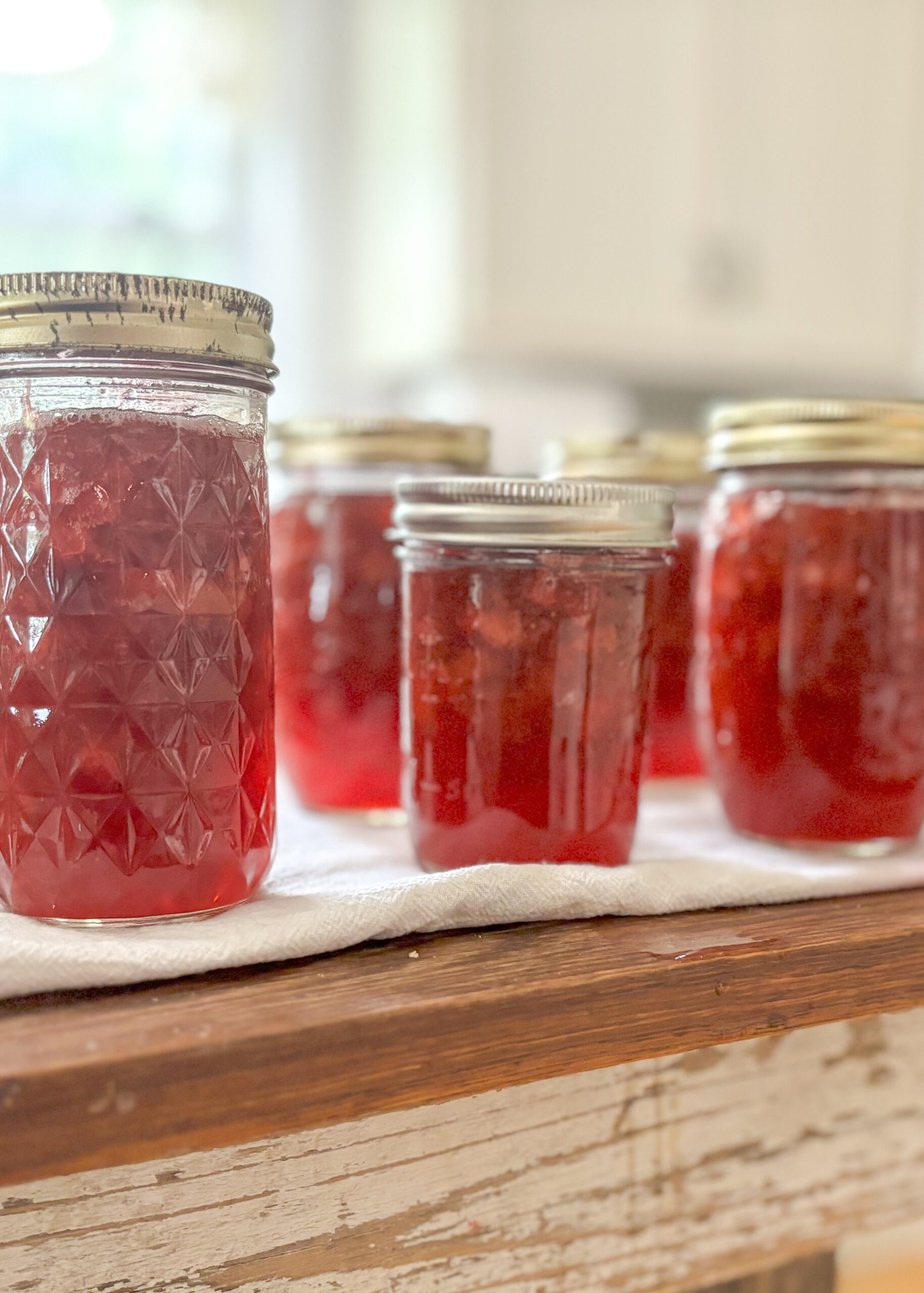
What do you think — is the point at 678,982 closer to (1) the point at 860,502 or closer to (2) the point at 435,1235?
(2) the point at 435,1235

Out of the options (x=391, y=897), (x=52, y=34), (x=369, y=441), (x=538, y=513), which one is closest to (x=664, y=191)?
(x=52, y=34)

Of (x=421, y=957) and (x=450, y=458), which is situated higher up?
(x=450, y=458)

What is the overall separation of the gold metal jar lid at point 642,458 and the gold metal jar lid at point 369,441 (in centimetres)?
10

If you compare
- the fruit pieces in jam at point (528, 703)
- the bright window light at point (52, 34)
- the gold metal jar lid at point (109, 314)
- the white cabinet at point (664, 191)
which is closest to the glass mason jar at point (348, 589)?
the fruit pieces in jam at point (528, 703)

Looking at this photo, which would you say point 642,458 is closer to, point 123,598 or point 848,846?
point 848,846

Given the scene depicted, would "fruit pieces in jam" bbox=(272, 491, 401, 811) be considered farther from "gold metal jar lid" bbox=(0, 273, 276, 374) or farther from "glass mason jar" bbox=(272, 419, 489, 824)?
"gold metal jar lid" bbox=(0, 273, 276, 374)

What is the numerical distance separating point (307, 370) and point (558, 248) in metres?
0.56

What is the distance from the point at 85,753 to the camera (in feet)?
1.47

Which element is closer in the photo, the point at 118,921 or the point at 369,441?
the point at 118,921

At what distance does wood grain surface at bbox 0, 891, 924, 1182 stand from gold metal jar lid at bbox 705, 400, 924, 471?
223mm

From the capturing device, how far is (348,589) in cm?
65

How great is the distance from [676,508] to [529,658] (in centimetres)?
25

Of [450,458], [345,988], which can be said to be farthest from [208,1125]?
[450,458]

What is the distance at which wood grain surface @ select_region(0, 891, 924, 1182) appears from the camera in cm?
36
